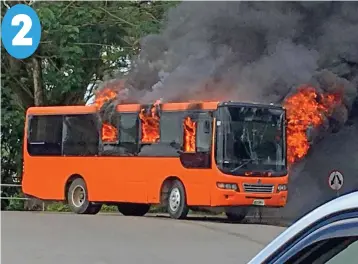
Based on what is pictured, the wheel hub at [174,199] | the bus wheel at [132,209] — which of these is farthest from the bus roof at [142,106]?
the bus wheel at [132,209]

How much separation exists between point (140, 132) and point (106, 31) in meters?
7.39

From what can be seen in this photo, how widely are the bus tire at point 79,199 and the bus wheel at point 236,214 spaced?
3469 mm

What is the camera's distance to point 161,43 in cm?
2739

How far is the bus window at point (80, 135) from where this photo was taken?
21.8 meters

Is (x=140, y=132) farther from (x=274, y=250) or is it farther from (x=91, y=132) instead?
(x=274, y=250)

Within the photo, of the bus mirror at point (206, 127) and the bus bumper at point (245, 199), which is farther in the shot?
the bus mirror at point (206, 127)

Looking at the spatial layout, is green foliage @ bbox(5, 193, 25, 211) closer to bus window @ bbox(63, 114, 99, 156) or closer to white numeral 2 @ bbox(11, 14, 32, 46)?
bus window @ bbox(63, 114, 99, 156)

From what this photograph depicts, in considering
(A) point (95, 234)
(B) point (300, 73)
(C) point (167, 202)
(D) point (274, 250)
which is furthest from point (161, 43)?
(D) point (274, 250)

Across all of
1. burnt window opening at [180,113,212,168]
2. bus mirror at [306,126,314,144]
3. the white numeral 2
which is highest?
the white numeral 2

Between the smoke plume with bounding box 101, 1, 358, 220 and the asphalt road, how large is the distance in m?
8.43

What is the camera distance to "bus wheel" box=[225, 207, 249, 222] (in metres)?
20.2

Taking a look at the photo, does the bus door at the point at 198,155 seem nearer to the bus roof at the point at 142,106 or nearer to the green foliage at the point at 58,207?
the bus roof at the point at 142,106

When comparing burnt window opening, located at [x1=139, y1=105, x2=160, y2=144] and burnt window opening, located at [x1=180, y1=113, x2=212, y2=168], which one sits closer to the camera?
burnt window opening, located at [x1=180, y1=113, x2=212, y2=168]

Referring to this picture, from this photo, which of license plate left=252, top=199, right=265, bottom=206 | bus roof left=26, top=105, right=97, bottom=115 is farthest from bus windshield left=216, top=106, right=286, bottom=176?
bus roof left=26, top=105, right=97, bottom=115
